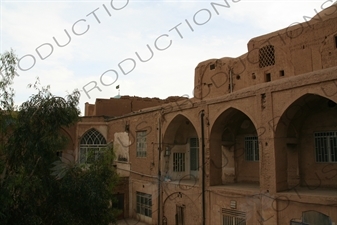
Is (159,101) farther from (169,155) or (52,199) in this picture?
(52,199)

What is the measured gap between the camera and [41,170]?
7883 mm

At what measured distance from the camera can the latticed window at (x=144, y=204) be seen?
56.3 ft

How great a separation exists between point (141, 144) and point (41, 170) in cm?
1060

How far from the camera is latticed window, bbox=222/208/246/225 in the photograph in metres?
11.8

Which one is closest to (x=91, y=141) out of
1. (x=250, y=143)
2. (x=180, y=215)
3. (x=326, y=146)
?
(x=180, y=215)

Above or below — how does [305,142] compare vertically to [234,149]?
above

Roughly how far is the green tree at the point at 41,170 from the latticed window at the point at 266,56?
942 cm

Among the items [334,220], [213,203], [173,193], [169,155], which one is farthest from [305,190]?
[169,155]

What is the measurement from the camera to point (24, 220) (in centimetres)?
728

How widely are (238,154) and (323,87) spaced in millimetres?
5859

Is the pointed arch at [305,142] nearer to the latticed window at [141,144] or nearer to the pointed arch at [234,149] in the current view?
the pointed arch at [234,149]

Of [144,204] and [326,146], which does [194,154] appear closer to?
[144,204]

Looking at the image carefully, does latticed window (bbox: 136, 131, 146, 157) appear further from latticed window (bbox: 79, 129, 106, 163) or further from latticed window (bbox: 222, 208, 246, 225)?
latticed window (bbox: 222, 208, 246, 225)

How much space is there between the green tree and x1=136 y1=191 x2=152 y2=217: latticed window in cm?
885
